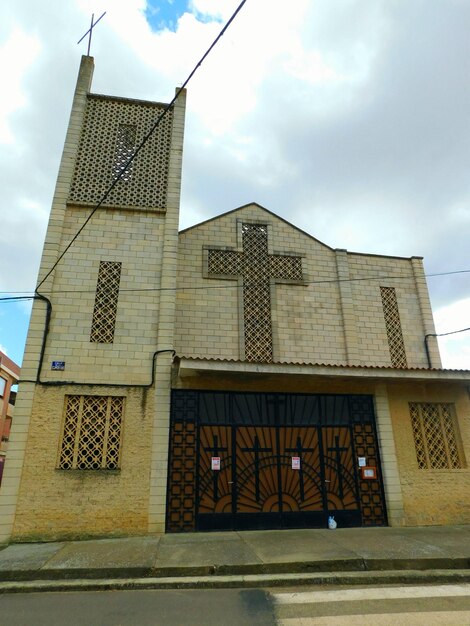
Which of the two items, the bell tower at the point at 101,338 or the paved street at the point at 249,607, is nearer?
the paved street at the point at 249,607

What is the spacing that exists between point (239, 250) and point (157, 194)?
8.92 ft

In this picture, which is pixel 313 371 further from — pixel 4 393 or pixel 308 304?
pixel 4 393

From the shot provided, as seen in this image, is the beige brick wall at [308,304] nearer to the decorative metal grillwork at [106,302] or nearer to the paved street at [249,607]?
the decorative metal grillwork at [106,302]

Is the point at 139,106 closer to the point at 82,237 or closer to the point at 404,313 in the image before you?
the point at 82,237

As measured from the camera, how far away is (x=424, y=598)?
4.45 meters

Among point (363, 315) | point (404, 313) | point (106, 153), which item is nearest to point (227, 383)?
point (363, 315)

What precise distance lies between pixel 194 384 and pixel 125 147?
6.72m

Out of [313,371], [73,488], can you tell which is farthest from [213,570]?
[313,371]

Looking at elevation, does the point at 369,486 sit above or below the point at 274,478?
below

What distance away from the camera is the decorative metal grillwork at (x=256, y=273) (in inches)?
390

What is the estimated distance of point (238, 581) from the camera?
4895 millimetres

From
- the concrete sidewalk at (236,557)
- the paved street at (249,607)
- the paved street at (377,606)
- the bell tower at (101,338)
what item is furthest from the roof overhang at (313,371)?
the paved street at (377,606)

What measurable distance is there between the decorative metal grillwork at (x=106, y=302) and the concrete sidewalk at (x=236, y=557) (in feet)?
13.2

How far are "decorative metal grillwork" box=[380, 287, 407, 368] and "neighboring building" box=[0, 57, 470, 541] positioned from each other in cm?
5
